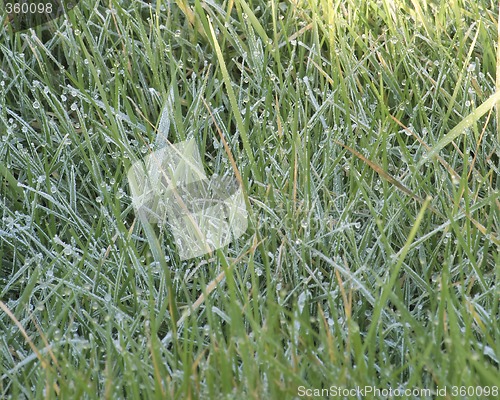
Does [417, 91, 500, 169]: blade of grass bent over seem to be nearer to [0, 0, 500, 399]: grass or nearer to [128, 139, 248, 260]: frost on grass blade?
[0, 0, 500, 399]: grass

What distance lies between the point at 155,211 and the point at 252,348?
1.51 ft

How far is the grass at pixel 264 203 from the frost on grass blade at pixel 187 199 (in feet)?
0.09

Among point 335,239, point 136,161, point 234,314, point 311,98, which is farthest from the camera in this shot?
point 311,98

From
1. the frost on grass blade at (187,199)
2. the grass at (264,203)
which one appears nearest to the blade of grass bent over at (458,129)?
the grass at (264,203)

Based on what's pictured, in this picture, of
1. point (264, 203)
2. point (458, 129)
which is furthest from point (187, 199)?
point (458, 129)

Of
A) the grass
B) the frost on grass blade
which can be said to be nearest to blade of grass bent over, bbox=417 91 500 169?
the grass

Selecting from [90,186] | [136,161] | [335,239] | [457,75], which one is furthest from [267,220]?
[457,75]

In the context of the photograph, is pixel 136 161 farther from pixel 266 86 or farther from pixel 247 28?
pixel 247 28

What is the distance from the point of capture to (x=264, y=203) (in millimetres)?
1417

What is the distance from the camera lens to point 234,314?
0.98 metres

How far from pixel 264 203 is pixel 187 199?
165 millimetres

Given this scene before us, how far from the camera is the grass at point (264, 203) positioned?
3.53 feet

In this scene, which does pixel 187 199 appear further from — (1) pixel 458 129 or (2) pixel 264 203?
(1) pixel 458 129

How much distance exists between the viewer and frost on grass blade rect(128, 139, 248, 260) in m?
1.39
